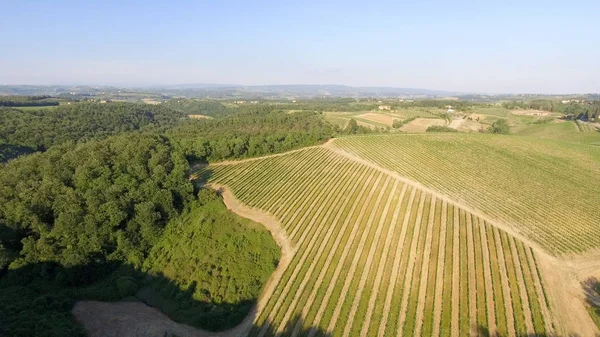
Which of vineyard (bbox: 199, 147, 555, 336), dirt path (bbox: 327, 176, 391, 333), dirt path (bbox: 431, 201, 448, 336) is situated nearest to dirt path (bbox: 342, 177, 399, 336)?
vineyard (bbox: 199, 147, 555, 336)

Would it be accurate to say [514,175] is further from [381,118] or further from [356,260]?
[381,118]

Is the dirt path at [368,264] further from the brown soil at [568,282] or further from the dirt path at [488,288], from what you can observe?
the brown soil at [568,282]

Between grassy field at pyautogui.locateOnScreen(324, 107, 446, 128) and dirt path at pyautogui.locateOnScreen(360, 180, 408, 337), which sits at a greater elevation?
grassy field at pyautogui.locateOnScreen(324, 107, 446, 128)

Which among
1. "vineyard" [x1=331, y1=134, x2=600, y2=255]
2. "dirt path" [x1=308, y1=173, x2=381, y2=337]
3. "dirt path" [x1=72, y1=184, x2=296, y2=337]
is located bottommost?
"dirt path" [x1=72, y1=184, x2=296, y2=337]

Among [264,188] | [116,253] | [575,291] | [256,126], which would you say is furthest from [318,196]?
[256,126]

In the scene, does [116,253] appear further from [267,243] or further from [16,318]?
[267,243]

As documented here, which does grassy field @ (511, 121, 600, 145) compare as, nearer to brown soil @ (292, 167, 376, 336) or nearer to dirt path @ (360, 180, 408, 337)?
dirt path @ (360, 180, 408, 337)
